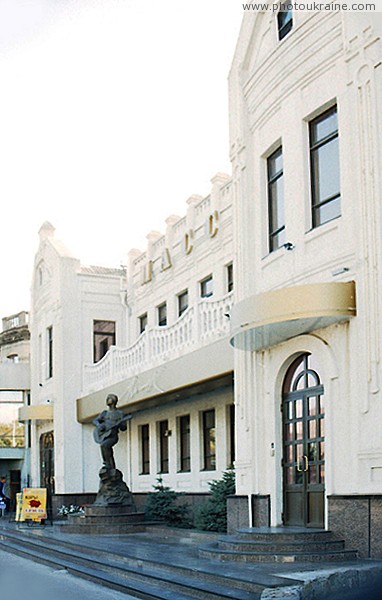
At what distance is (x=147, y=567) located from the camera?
1386 cm

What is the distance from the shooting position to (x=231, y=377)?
19.9 m

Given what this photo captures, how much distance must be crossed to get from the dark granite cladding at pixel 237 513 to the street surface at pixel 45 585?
3.08 metres

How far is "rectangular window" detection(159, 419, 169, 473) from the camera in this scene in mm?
27188

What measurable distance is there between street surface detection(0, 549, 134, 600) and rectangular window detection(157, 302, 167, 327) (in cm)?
1271

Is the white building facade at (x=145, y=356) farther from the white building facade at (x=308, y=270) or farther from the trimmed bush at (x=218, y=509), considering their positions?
the white building facade at (x=308, y=270)

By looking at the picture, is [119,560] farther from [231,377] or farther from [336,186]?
[336,186]

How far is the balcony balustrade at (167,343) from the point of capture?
19.7 meters

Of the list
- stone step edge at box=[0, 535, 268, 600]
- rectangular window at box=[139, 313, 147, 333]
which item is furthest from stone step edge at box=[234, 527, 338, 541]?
rectangular window at box=[139, 313, 147, 333]

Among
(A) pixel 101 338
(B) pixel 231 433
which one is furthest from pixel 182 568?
(A) pixel 101 338

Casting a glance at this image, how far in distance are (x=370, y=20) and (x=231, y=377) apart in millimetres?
9276

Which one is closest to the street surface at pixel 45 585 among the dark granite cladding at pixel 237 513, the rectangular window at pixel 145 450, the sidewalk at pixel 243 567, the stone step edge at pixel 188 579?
the stone step edge at pixel 188 579

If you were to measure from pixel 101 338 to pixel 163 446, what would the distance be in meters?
5.51

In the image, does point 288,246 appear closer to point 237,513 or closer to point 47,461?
point 237,513

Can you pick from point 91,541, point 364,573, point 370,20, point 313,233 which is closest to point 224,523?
point 91,541
